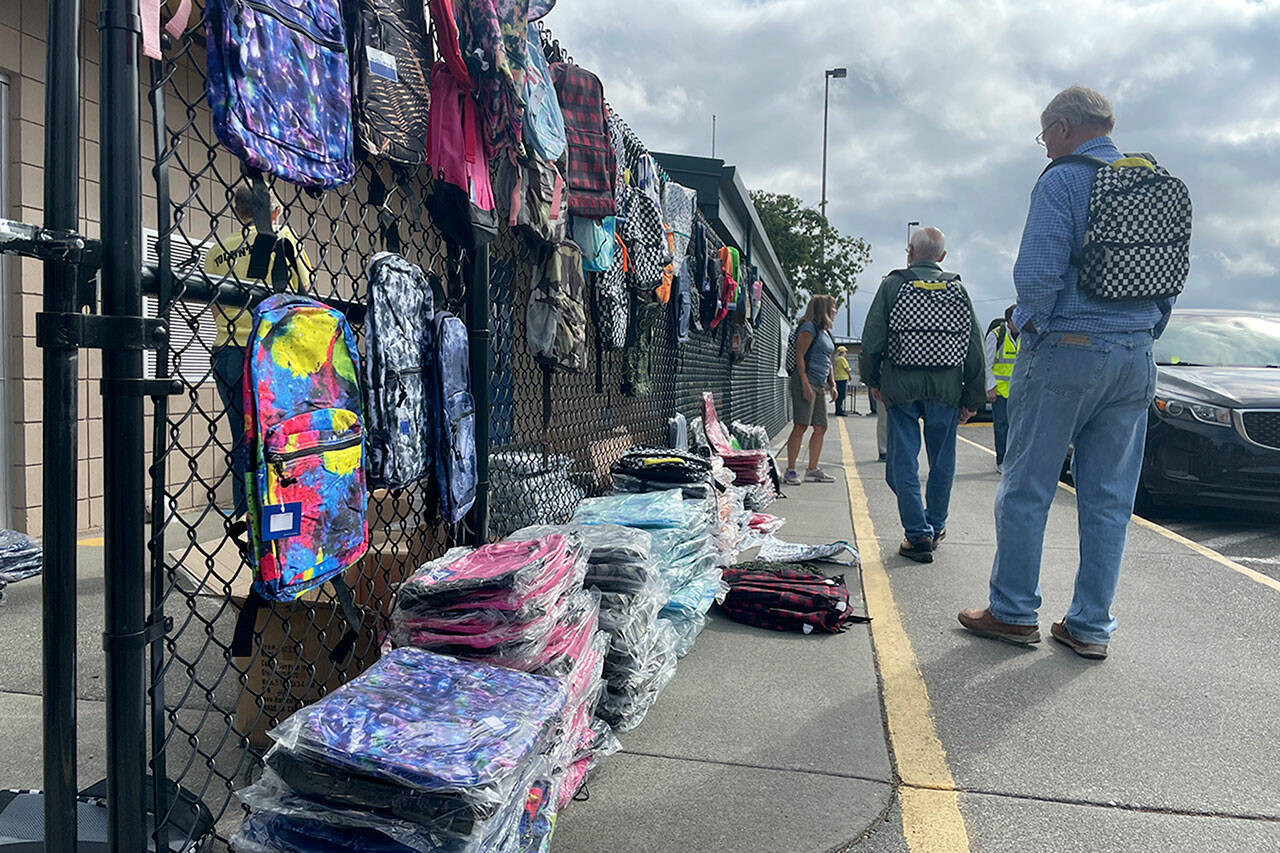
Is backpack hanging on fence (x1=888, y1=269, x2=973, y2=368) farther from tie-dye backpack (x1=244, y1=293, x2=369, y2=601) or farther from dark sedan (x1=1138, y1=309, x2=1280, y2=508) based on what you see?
tie-dye backpack (x1=244, y1=293, x2=369, y2=601)

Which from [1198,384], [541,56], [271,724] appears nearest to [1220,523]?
[1198,384]

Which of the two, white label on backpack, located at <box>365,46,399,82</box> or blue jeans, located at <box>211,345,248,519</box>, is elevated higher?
white label on backpack, located at <box>365,46,399,82</box>

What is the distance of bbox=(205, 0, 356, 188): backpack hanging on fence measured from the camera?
169 cm

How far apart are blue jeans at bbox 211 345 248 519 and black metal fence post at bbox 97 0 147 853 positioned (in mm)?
256

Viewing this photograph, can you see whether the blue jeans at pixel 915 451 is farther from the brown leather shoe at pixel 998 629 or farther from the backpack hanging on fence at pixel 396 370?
the backpack hanging on fence at pixel 396 370

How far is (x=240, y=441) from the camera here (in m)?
1.83

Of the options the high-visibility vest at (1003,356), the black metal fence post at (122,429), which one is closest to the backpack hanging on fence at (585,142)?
the black metal fence post at (122,429)

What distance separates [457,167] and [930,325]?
3446 mm

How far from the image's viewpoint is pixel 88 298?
4.87ft

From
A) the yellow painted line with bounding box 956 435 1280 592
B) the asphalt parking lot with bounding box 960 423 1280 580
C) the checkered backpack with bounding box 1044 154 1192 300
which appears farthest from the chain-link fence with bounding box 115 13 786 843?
the asphalt parking lot with bounding box 960 423 1280 580

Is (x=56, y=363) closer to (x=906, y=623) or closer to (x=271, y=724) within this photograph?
(x=271, y=724)

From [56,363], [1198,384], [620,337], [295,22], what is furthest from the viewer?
[1198,384]

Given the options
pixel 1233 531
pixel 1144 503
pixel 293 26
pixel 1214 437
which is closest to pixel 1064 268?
pixel 293 26

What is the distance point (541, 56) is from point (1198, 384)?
6059mm
